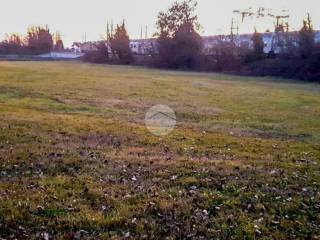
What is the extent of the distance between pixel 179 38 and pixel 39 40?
1779 inches

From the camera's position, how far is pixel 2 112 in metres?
17.1

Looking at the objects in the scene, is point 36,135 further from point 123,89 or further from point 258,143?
point 123,89

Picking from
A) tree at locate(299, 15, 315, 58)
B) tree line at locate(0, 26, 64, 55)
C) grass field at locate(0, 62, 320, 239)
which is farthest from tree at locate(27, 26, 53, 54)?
grass field at locate(0, 62, 320, 239)

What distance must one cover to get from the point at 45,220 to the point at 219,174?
4220 millimetres

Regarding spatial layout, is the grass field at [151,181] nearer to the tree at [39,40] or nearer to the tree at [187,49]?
the tree at [187,49]

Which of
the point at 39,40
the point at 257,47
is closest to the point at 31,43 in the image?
the point at 39,40

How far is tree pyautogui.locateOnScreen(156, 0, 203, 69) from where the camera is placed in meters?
81.1

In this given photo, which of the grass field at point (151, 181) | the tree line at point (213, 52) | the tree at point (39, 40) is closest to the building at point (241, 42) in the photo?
the tree line at point (213, 52)

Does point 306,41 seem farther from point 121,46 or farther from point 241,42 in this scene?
point 121,46

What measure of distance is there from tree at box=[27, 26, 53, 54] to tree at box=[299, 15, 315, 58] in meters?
68.5

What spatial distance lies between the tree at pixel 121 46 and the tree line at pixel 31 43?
26.0m

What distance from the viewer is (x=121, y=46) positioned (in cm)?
9044

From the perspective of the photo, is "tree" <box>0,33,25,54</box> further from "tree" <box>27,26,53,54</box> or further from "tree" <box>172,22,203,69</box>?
"tree" <box>172,22,203,69</box>

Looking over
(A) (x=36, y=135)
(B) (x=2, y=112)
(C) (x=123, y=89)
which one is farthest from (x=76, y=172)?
(C) (x=123, y=89)
